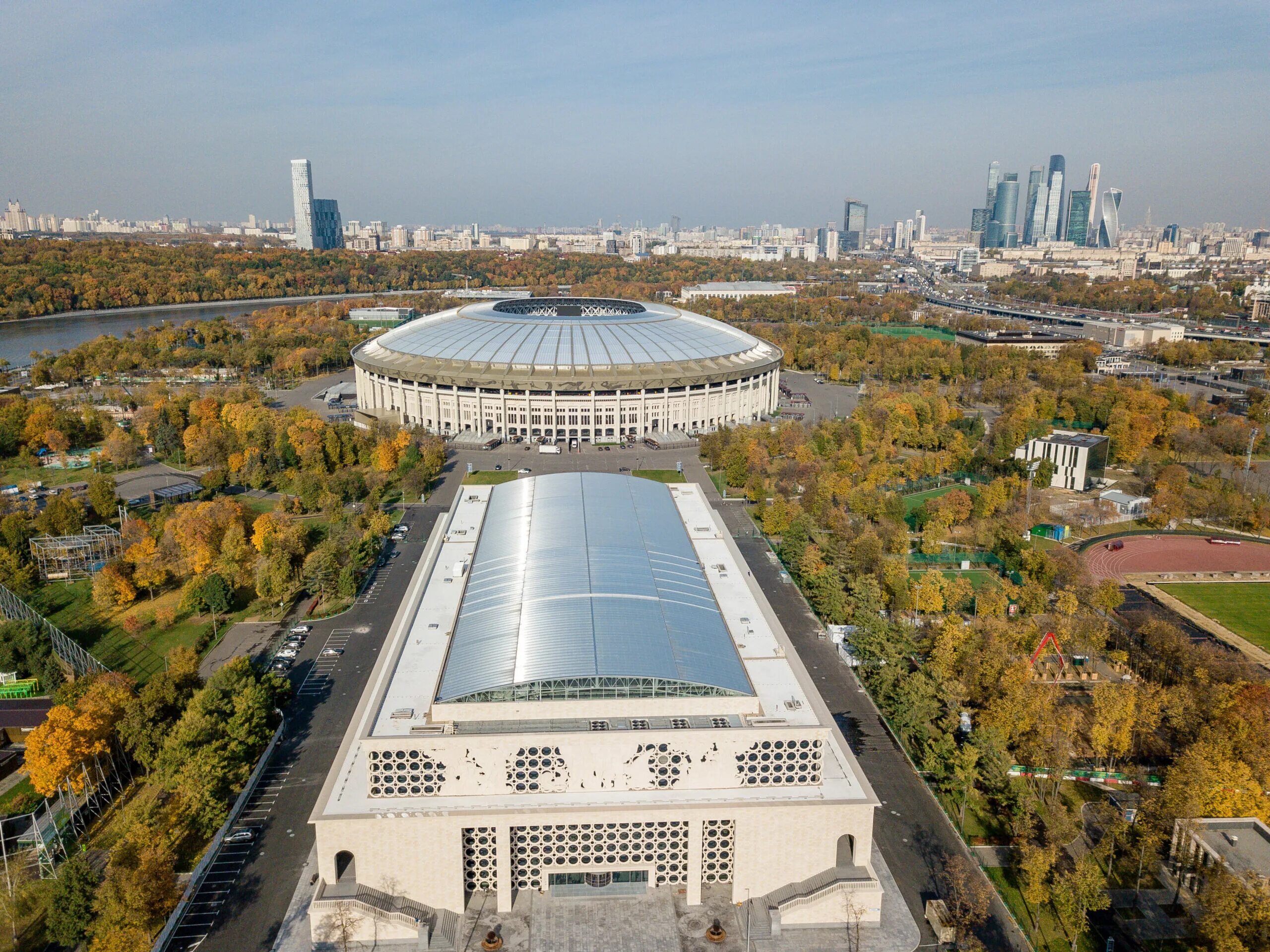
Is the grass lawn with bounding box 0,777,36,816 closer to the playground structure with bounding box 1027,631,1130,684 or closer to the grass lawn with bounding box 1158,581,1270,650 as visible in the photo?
the playground structure with bounding box 1027,631,1130,684

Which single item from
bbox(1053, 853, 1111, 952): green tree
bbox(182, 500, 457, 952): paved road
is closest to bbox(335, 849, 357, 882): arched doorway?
bbox(182, 500, 457, 952): paved road

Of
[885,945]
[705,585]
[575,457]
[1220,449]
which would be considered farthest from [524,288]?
[885,945]

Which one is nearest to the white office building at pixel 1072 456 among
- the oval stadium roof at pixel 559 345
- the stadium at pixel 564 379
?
the stadium at pixel 564 379

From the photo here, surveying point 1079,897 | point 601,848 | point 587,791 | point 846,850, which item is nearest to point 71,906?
point 587,791

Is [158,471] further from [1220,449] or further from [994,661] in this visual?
[1220,449]

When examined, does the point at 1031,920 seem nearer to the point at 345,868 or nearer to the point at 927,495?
the point at 345,868
